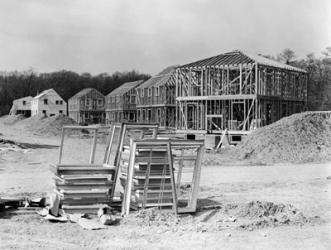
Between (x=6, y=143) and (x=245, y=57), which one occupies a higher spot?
(x=245, y=57)

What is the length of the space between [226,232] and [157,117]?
58665 mm

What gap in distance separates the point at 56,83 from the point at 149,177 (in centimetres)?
13946

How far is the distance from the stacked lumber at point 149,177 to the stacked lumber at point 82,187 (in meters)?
0.60

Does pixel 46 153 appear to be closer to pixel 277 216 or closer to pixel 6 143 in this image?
pixel 6 143

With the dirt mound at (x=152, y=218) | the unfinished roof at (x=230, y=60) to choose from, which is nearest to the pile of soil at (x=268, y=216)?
the dirt mound at (x=152, y=218)

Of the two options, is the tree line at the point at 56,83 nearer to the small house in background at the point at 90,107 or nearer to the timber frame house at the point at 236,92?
the small house in background at the point at 90,107

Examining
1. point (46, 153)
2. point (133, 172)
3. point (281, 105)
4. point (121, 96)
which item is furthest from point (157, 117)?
point (133, 172)

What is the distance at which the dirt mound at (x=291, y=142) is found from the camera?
2830 cm

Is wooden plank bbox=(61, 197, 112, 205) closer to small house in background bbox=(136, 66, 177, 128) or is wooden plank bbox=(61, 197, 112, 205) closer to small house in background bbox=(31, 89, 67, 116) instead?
small house in background bbox=(136, 66, 177, 128)

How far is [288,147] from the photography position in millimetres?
29281

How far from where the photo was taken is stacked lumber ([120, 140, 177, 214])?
11.8 meters

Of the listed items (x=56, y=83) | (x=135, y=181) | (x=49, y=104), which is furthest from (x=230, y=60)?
(x=56, y=83)

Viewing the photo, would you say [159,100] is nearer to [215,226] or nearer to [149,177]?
[149,177]

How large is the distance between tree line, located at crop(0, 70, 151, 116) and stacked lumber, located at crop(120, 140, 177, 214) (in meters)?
128
